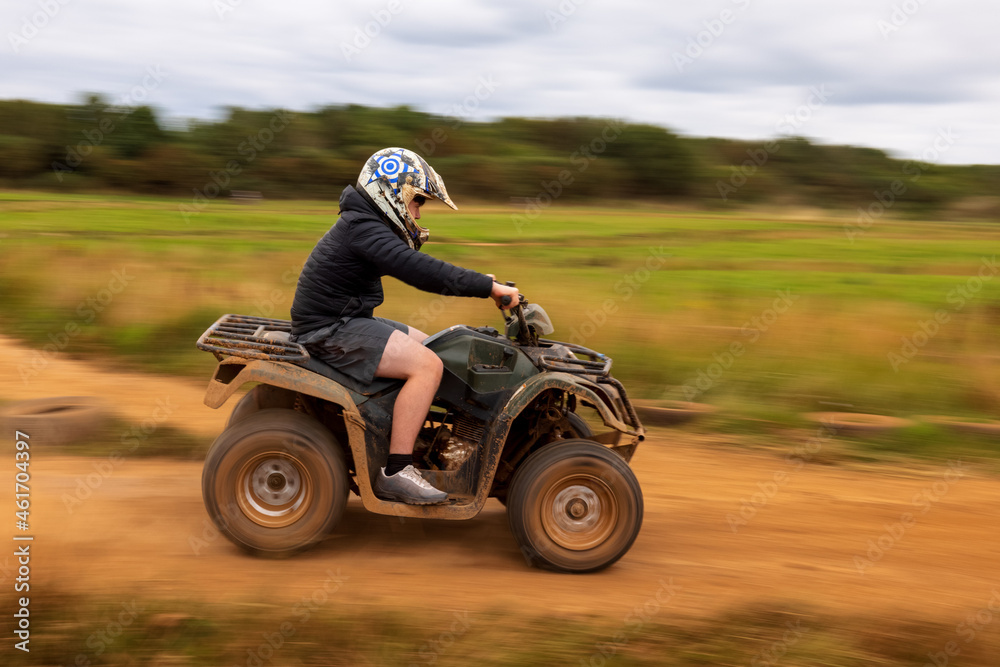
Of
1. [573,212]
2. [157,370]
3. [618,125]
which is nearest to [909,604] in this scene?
[157,370]

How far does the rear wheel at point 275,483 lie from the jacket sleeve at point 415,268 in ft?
3.19

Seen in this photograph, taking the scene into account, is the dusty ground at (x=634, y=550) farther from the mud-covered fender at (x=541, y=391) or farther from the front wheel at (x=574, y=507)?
the mud-covered fender at (x=541, y=391)

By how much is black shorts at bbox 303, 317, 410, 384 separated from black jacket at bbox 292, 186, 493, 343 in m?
0.06

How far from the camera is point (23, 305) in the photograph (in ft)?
37.7

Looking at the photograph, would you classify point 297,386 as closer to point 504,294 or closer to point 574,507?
point 504,294

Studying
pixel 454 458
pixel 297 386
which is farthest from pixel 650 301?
pixel 297 386

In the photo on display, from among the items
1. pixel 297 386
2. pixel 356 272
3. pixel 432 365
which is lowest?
pixel 297 386

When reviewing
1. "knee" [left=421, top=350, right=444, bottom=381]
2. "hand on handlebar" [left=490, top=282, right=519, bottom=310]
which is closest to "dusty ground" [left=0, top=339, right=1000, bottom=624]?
"knee" [left=421, top=350, right=444, bottom=381]

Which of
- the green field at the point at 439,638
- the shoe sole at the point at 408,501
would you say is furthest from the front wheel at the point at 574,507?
the green field at the point at 439,638

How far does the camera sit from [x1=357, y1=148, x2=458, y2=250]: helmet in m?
4.90

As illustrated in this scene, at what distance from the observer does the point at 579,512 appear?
4.99 meters

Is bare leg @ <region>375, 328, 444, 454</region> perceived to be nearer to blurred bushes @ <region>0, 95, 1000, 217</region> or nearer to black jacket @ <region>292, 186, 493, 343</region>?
black jacket @ <region>292, 186, 493, 343</region>

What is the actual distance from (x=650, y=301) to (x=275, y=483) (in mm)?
9579

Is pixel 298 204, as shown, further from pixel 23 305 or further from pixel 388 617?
pixel 388 617
